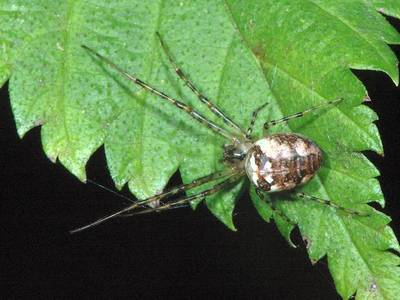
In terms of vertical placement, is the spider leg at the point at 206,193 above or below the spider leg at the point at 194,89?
below

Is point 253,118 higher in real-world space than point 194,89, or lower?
lower

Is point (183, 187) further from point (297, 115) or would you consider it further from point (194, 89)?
point (297, 115)

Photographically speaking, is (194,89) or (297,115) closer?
(297,115)

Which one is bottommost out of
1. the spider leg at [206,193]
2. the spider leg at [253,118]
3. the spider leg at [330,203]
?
the spider leg at [206,193]

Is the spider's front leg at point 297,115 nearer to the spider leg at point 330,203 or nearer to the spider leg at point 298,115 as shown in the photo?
the spider leg at point 298,115

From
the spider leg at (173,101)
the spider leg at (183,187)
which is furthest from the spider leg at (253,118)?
the spider leg at (183,187)

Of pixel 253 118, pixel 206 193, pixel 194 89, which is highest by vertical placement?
pixel 194 89

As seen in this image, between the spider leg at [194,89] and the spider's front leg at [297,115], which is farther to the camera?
the spider leg at [194,89]

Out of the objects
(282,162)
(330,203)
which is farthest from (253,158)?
(330,203)
